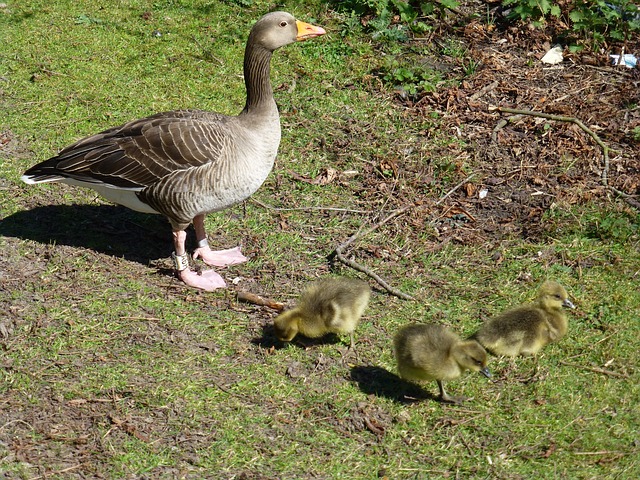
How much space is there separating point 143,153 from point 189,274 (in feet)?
3.38

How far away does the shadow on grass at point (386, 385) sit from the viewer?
17.3 ft

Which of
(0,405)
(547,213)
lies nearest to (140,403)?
(0,405)

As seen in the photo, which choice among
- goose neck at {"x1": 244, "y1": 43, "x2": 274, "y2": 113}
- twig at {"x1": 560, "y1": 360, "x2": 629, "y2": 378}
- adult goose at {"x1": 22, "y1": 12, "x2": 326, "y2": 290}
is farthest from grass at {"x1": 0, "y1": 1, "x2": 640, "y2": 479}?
goose neck at {"x1": 244, "y1": 43, "x2": 274, "y2": 113}

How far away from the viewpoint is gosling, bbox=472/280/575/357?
5406mm

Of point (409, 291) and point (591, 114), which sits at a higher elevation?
point (591, 114)

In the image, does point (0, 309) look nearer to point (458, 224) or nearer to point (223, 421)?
point (223, 421)

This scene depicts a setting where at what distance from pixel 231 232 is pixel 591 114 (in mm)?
3933

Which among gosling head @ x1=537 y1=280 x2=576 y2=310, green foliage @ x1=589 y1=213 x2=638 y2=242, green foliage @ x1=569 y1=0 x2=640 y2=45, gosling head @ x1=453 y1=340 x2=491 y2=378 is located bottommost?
green foliage @ x1=589 y1=213 x2=638 y2=242

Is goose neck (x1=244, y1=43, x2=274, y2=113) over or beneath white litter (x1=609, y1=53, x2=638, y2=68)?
over

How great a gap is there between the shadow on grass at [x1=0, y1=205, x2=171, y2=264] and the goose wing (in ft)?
1.77

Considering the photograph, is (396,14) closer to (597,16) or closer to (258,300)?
(597,16)

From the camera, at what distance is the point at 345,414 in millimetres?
5086

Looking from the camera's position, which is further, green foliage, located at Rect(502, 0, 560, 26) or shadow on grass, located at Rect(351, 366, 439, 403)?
green foliage, located at Rect(502, 0, 560, 26)

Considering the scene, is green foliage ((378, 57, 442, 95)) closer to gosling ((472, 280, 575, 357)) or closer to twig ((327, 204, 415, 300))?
twig ((327, 204, 415, 300))
